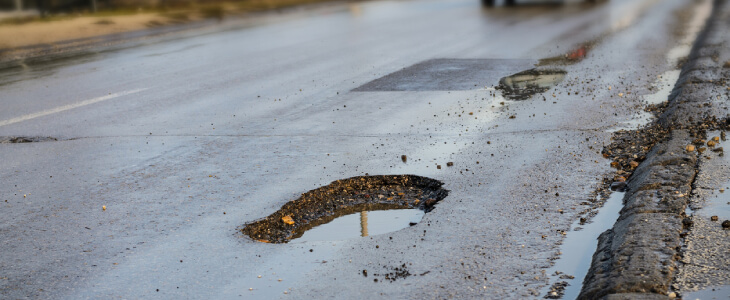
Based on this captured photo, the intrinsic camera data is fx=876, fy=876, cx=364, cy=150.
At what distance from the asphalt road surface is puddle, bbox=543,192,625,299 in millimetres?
65

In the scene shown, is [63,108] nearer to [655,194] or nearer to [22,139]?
[22,139]

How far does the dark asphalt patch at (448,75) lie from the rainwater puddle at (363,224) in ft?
16.1

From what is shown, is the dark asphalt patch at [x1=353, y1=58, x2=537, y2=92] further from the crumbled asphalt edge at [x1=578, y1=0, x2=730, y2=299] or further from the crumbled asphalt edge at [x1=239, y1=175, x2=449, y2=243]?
the crumbled asphalt edge at [x1=239, y1=175, x2=449, y2=243]

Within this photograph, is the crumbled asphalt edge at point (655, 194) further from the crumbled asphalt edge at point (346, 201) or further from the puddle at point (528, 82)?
the puddle at point (528, 82)

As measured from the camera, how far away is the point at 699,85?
367 inches

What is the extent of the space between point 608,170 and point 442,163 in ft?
3.88

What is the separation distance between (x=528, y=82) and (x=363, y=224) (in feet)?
18.8

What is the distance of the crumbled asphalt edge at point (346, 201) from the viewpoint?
5.07 meters

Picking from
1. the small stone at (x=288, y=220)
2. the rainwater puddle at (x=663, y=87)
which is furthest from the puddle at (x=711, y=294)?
the rainwater puddle at (x=663, y=87)

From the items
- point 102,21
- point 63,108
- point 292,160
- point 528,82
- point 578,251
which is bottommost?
point 102,21

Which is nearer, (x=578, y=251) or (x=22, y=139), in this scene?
(x=578, y=251)

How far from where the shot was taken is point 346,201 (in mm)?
5609

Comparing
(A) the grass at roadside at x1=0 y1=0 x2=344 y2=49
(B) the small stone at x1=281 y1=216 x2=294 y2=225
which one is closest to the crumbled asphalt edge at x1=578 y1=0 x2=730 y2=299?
(B) the small stone at x1=281 y1=216 x2=294 y2=225

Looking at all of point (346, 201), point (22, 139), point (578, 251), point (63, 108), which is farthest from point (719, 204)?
point (63, 108)
